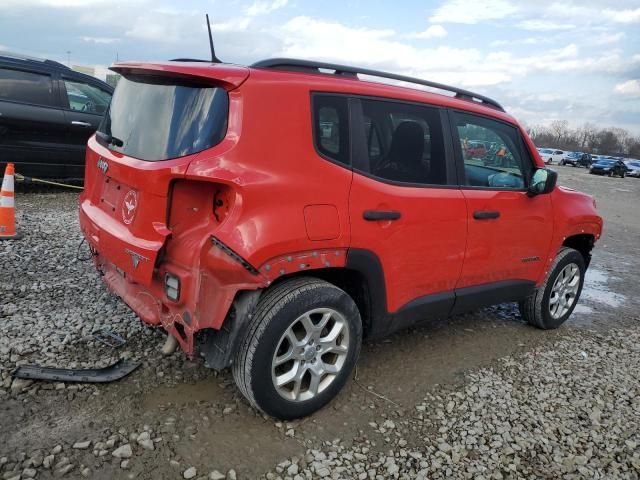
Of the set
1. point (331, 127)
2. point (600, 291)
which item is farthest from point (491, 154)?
point (600, 291)

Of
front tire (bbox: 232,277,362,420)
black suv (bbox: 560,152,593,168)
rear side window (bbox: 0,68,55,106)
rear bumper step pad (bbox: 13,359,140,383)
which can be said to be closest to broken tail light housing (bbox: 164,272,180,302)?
front tire (bbox: 232,277,362,420)

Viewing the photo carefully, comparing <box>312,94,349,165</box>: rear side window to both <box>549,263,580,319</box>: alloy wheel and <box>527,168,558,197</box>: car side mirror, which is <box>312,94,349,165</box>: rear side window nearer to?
<box>527,168,558,197</box>: car side mirror

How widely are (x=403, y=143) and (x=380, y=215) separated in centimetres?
55

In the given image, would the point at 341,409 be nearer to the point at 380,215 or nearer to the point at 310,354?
the point at 310,354

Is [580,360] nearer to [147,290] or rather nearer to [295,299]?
[295,299]

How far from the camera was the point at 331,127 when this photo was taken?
2895 mm

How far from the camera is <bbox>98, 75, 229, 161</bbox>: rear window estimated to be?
8.52ft

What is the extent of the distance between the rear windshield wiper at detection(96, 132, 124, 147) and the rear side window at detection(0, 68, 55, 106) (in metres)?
4.94

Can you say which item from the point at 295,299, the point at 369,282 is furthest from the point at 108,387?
the point at 369,282

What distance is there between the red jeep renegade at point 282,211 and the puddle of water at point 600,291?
301 cm

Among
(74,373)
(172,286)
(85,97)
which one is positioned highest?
(85,97)

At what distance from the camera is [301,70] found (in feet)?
9.56

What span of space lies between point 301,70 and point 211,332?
4.95 ft

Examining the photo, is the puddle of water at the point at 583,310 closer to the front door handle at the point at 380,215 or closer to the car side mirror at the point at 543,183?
the car side mirror at the point at 543,183
